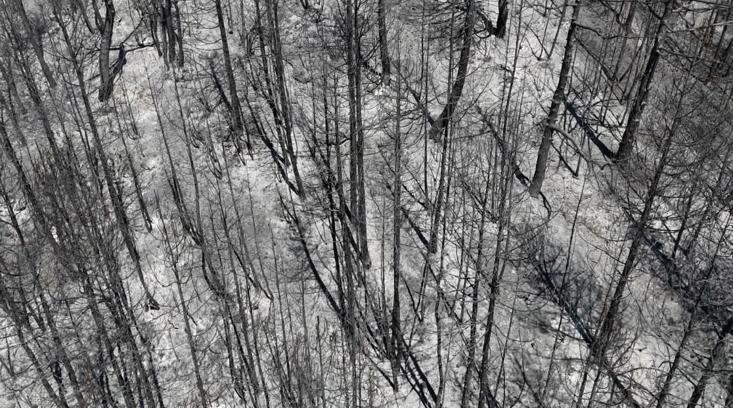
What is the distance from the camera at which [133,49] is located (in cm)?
2773

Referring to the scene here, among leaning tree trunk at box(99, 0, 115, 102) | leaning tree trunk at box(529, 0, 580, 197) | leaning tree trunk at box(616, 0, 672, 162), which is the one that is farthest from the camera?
leaning tree trunk at box(99, 0, 115, 102)

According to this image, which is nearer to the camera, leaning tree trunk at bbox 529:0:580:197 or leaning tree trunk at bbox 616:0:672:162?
leaning tree trunk at bbox 529:0:580:197

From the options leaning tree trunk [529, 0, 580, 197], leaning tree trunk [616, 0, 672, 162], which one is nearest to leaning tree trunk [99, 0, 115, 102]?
leaning tree trunk [529, 0, 580, 197]

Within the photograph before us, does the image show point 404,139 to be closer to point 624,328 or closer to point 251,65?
point 251,65

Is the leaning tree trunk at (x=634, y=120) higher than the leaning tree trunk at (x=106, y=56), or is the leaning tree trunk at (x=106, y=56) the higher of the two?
the leaning tree trunk at (x=106, y=56)

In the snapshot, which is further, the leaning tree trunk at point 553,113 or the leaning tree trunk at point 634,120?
the leaning tree trunk at point 634,120

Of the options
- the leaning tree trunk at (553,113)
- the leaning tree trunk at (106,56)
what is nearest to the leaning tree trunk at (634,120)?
the leaning tree trunk at (553,113)

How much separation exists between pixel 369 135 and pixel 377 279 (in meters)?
5.74

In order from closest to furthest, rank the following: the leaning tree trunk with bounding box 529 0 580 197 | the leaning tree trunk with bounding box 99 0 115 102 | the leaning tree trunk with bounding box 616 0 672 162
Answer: the leaning tree trunk with bounding box 529 0 580 197 → the leaning tree trunk with bounding box 616 0 672 162 → the leaning tree trunk with bounding box 99 0 115 102

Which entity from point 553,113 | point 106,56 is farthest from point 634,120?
point 106,56

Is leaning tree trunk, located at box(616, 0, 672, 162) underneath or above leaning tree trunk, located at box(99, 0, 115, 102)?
underneath

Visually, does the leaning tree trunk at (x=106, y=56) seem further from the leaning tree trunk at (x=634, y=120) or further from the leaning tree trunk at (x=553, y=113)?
the leaning tree trunk at (x=634, y=120)

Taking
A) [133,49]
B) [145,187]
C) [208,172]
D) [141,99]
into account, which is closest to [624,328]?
[208,172]

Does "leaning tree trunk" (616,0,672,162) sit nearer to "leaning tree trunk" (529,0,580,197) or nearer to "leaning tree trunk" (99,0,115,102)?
"leaning tree trunk" (529,0,580,197)
